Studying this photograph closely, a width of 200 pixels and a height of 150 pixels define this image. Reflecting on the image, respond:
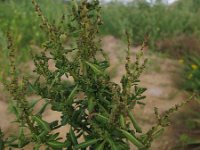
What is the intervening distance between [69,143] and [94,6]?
68 centimetres

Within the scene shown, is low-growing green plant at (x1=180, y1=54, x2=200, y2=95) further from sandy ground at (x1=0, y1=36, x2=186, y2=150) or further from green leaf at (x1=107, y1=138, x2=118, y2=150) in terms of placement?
green leaf at (x1=107, y1=138, x2=118, y2=150)

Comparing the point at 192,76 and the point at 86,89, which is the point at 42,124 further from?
the point at 192,76

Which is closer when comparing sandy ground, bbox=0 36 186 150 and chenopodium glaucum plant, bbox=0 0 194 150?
chenopodium glaucum plant, bbox=0 0 194 150

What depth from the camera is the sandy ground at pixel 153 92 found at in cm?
414

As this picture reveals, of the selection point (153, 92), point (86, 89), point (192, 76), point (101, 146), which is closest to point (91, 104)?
point (86, 89)

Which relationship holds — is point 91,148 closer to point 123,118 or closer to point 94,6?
point 123,118

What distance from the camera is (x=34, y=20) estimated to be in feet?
24.8

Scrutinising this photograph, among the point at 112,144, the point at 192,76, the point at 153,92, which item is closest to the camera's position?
the point at 112,144

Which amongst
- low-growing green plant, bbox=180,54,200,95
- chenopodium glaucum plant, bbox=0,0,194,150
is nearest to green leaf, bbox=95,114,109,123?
chenopodium glaucum plant, bbox=0,0,194,150

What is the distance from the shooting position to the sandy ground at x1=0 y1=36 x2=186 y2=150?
13.6ft

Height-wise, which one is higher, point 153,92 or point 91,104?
point 153,92

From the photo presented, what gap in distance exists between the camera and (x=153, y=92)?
219 inches

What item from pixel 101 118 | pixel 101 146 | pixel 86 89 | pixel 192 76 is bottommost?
pixel 101 146

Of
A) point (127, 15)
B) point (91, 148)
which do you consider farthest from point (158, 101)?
point (127, 15)
